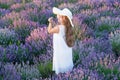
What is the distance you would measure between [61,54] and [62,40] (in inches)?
8.8

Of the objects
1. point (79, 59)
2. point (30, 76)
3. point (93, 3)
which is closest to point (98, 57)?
point (79, 59)

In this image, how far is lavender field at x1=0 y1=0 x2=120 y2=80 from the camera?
5380mm

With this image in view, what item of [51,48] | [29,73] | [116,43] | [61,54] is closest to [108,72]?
[61,54]

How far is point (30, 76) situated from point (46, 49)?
61.2 inches

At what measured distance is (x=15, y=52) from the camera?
6730 mm

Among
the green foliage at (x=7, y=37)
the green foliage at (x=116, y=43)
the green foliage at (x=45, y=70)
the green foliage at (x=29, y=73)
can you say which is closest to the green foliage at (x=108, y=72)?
the green foliage at (x=45, y=70)

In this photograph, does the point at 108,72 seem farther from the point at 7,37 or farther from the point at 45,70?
the point at 7,37

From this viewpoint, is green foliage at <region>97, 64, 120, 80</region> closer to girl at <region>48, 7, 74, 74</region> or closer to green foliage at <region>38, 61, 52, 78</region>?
girl at <region>48, 7, 74, 74</region>

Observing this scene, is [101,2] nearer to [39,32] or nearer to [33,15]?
[33,15]

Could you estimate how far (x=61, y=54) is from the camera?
5574mm

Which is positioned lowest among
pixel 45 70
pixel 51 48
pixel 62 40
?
pixel 45 70

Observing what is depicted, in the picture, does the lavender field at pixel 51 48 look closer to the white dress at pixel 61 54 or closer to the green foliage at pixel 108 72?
the green foliage at pixel 108 72

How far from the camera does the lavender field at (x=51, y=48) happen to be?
5.38m

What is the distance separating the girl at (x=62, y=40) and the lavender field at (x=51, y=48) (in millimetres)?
184
